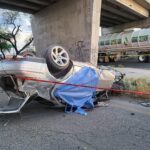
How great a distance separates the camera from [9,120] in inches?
246

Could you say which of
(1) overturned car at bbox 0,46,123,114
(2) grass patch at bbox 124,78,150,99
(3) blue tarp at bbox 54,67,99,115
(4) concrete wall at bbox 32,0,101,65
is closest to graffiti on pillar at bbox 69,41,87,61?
(4) concrete wall at bbox 32,0,101,65

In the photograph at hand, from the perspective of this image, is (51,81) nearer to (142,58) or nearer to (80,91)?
(80,91)

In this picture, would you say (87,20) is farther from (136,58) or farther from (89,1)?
(136,58)

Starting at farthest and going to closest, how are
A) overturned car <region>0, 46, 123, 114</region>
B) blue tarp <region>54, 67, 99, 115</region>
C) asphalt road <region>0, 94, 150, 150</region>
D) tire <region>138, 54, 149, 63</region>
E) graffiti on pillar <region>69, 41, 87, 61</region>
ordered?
tire <region>138, 54, 149, 63</region>, graffiti on pillar <region>69, 41, 87, 61</region>, blue tarp <region>54, 67, 99, 115</region>, overturned car <region>0, 46, 123, 114</region>, asphalt road <region>0, 94, 150, 150</region>

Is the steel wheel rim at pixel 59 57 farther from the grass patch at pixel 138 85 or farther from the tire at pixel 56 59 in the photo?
the grass patch at pixel 138 85

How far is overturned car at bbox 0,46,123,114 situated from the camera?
589 centimetres

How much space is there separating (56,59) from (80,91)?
3.29ft

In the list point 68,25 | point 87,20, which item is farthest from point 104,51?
point 87,20

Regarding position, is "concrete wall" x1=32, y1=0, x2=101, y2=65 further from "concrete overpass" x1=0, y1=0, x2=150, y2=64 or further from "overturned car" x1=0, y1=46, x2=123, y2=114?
"overturned car" x1=0, y1=46, x2=123, y2=114

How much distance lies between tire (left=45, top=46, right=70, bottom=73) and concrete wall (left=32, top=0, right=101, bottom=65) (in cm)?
1279

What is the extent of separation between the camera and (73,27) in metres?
22.0

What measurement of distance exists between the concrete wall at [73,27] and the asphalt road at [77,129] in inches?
505

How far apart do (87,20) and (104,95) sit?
12722 mm

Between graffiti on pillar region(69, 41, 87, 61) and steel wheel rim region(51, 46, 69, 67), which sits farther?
graffiti on pillar region(69, 41, 87, 61)
